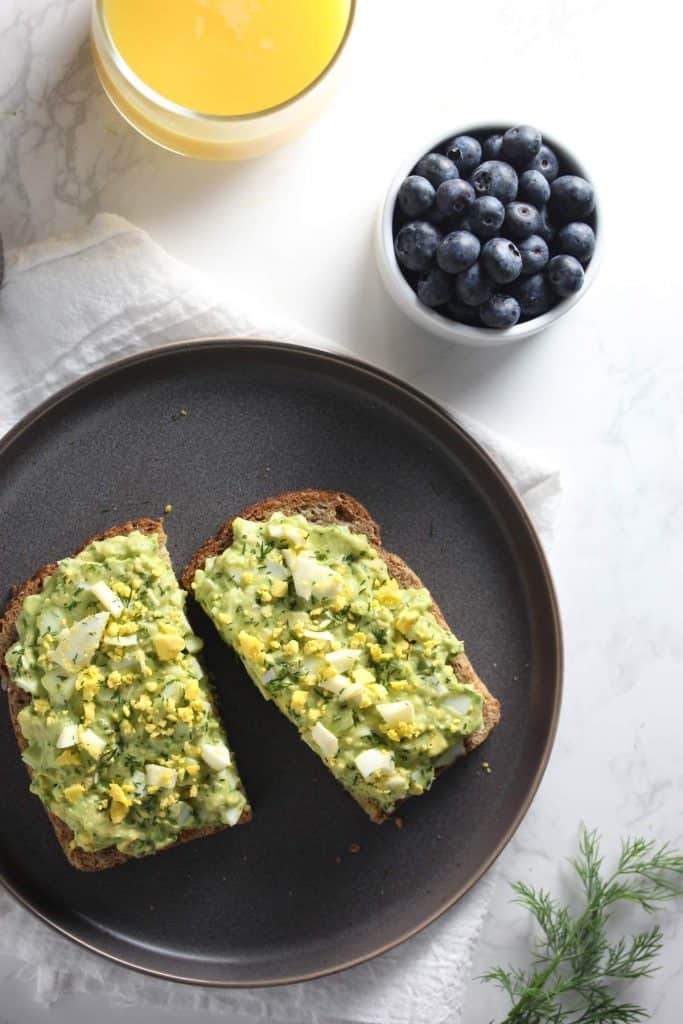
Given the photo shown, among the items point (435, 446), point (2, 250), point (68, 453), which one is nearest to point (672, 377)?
point (435, 446)

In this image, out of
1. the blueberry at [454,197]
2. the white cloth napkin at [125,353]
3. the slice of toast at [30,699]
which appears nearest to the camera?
the blueberry at [454,197]

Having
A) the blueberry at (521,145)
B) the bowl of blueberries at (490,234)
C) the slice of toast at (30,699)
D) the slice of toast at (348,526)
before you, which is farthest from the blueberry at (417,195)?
the slice of toast at (30,699)

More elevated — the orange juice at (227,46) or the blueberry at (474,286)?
the orange juice at (227,46)

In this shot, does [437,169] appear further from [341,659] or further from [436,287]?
[341,659]

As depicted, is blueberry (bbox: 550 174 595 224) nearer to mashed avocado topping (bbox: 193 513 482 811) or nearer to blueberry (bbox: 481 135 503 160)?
blueberry (bbox: 481 135 503 160)

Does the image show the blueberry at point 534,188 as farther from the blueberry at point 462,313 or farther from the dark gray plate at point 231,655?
the dark gray plate at point 231,655

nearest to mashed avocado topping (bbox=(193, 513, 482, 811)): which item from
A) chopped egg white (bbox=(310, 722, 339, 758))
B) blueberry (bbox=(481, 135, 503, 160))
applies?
chopped egg white (bbox=(310, 722, 339, 758))
